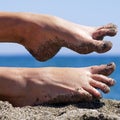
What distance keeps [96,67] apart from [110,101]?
0.94 feet

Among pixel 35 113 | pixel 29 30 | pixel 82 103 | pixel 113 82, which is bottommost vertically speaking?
pixel 35 113

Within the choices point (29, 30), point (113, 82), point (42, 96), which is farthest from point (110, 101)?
point (29, 30)

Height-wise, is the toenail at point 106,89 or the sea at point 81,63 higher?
the sea at point 81,63

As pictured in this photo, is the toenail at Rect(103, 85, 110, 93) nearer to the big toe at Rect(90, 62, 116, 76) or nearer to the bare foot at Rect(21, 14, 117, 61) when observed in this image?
the big toe at Rect(90, 62, 116, 76)

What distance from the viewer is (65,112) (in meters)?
2.06

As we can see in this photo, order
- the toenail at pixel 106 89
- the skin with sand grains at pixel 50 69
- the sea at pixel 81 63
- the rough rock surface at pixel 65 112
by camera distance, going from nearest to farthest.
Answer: the rough rock surface at pixel 65 112 → the skin with sand grains at pixel 50 69 → the toenail at pixel 106 89 → the sea at pixel 81 63

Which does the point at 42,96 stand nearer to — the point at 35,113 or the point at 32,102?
the point at 32,102

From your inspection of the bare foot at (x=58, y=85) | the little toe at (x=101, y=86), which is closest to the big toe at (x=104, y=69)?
the bare foot at (x=58, y=85)

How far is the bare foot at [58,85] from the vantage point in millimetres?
2562

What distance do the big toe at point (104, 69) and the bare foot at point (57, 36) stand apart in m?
0.18

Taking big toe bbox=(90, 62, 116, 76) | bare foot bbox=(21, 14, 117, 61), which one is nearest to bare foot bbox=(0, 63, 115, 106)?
big toe bbox=(90, 62, 116, 76)

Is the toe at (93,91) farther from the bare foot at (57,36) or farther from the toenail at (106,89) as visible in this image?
the bare foot at (57,36)

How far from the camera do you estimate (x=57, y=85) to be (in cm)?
265

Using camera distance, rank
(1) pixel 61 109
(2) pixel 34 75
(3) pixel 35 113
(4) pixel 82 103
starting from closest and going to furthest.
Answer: (3) pixel 35 113 → (1) pixel 61 109 → (4) pixel 82 103 → (2) pixel 34 75
